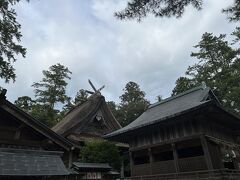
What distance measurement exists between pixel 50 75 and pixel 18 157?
33.6 m

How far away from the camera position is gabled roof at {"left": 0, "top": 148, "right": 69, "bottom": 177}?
321 inches

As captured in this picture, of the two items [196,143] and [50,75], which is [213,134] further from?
[50,75]

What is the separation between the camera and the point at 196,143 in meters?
15.2

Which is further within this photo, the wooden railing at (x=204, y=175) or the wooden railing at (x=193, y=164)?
the wooden railing at (x=193, y=164)

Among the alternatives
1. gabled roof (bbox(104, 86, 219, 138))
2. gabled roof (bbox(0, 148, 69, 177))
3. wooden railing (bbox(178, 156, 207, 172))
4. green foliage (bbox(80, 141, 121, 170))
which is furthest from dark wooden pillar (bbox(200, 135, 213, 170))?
gabled roof (bbox(0, 148, 69, 177))

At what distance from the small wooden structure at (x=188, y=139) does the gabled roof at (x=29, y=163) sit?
817cm

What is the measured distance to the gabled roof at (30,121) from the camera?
9531 millimetres

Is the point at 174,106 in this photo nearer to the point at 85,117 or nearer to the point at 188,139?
the point at 188,139

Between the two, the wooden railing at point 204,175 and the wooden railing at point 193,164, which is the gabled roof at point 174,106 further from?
the wooden railing at point 204,175

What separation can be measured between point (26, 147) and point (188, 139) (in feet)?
32.1

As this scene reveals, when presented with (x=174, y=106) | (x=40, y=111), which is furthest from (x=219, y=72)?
(x=40, y=111)

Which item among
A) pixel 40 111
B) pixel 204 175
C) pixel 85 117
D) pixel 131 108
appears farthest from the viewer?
pixel 131 108

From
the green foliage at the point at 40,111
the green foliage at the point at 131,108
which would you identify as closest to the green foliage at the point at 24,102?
the green foliage at the point at 40,111

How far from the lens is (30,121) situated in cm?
1005
